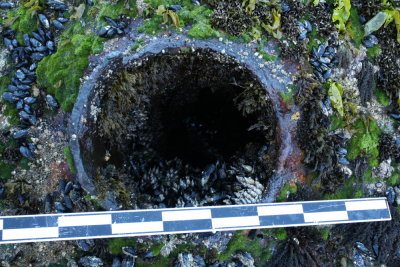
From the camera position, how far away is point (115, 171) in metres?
4.78

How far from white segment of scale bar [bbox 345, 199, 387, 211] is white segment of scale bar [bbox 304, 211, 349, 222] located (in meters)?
0.10

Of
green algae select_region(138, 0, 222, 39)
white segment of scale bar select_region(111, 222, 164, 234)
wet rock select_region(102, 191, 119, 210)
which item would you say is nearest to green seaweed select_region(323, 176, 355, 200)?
white segment of scale bar select_region(111, 222, 164, 234)

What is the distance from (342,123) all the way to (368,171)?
679 millimetres

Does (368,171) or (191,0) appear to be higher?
(191,0)

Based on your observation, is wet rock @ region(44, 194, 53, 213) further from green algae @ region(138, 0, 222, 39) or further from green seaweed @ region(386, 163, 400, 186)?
green seaweed @ region(386, 163, 400, 186)

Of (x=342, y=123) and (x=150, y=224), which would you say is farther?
(x=342, y=123)

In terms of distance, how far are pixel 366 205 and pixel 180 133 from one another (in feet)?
9.03

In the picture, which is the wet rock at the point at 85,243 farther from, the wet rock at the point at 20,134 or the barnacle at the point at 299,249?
the barnacle at the point at 299,249

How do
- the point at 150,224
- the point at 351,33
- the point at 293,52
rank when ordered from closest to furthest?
1. the point at 150,224
2. the point at 293,52
3. the point at 351,33

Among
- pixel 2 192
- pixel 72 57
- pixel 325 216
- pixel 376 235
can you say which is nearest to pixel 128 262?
pixel 2 192

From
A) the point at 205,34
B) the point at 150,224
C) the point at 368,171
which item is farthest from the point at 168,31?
the point at 368,171

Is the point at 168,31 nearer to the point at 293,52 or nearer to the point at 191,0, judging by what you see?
the point at 191,0

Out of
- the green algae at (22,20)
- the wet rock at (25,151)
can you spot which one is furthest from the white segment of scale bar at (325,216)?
the green algae at (22,20)

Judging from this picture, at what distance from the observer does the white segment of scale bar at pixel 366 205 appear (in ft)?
14.9
